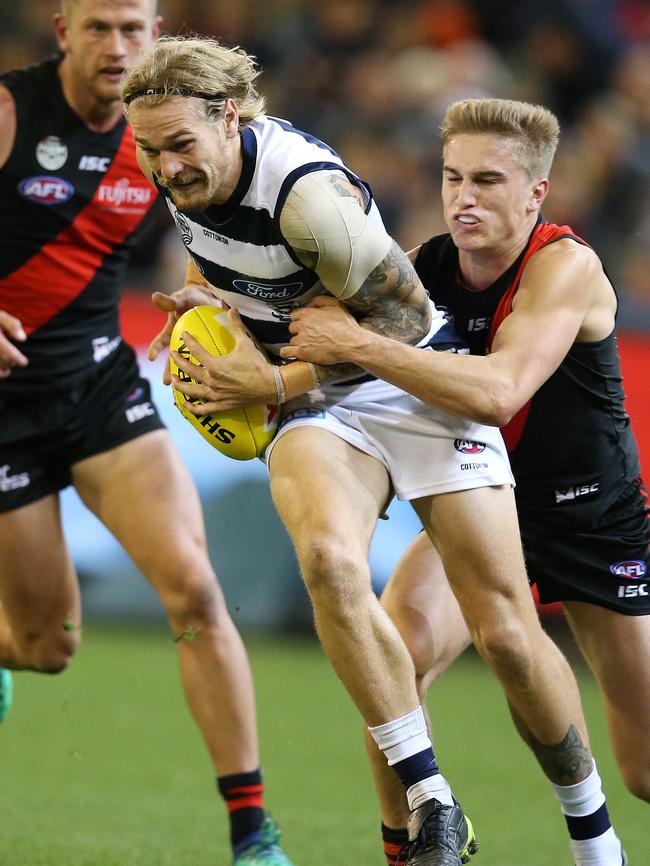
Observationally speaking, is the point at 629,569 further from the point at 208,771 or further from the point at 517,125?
the point at 208,771

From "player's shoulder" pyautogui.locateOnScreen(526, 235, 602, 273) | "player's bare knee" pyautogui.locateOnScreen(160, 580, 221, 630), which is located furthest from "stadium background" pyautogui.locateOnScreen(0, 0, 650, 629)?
"player's shoulder" pyautogui.locateOnScreen(526, 235, 602, 273)

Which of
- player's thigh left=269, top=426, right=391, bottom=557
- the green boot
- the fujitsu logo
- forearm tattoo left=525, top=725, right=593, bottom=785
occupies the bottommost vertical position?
the green boot

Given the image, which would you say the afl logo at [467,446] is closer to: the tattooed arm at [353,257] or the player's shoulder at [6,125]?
the tattooed arm at [353,257]

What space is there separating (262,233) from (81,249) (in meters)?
1.70

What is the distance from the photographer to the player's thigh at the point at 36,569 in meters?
5.43

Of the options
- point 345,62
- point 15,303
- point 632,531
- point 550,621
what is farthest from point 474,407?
point 345,62

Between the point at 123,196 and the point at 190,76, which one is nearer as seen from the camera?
the point at 190,76

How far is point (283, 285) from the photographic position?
13.7ft

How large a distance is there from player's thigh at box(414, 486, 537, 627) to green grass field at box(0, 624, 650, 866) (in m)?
1.21

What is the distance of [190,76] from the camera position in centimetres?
400

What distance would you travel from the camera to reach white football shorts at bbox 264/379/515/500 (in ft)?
13.9

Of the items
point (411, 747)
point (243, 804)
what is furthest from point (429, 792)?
point (243, 804)

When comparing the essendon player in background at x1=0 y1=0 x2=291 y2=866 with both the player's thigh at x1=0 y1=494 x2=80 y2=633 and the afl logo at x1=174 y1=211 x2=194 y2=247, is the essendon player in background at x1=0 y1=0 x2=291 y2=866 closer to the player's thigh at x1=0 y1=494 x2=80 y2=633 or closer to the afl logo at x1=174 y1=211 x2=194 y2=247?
the player's thigh at x1=0 y1=494 x2=80 y2=633

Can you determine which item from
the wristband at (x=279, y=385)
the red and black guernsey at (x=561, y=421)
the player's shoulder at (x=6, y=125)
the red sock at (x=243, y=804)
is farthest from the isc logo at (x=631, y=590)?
the player's shoulder at (x=6, y=125)
